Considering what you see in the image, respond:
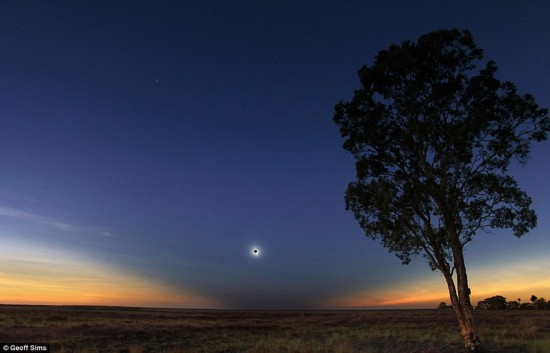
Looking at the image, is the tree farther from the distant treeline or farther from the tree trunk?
the distant treeline

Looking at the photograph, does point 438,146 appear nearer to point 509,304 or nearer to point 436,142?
point 436,142

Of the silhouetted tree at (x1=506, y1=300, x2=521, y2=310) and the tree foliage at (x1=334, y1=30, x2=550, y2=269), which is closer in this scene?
the tree foliage at (x1=334, y1=30, x2=550, y2=269)

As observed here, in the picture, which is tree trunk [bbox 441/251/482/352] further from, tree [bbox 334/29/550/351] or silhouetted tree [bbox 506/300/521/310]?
silhouetted tree [bbox 506/300/521/310]

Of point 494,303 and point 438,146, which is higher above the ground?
point 438,146

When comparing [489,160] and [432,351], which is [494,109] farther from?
[432,351]

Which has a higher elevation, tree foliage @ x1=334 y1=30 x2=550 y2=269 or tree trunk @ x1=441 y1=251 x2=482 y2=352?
tree foliage @ x1=334 y1=30 x2=550 y2=269

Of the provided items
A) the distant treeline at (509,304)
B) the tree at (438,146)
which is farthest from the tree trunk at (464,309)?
the distant treeline at (509,304)

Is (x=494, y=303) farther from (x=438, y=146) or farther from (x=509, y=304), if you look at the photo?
(x=438, y=146)

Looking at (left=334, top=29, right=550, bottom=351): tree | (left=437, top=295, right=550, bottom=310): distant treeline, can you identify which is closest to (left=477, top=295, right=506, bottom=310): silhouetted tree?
(left=437, top=295, right=550, bottom=310): distant treeline

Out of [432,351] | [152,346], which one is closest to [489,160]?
[432,351]

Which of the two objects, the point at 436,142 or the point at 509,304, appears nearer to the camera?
the point at 436,142

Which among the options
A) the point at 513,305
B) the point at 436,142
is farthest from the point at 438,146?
the point at 513,305

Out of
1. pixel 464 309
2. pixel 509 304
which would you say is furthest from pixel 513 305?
pixel 464 309

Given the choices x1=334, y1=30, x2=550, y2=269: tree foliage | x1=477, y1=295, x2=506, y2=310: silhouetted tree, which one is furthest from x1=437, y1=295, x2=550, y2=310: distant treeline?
x1=334, y1=30, x2=550, y2=269: tree foliage
